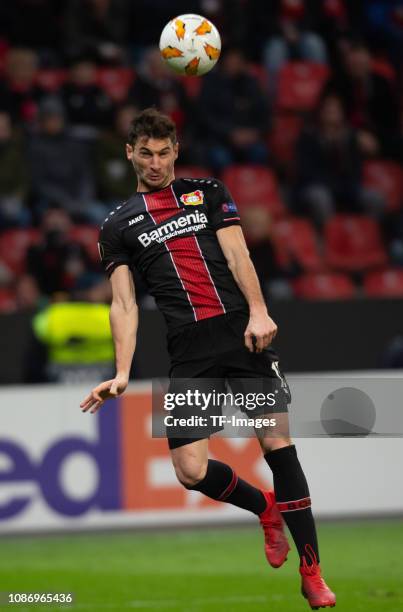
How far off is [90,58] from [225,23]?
1.88m

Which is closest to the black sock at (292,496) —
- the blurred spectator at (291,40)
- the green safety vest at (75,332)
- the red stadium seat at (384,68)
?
the green safety vest at (75,332)

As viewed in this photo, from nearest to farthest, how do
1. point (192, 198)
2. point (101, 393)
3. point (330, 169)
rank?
point (101, 393)
point (192, 198)
point (330, 169)

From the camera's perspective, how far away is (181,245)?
21.2ft

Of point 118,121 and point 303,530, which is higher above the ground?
point 118,121

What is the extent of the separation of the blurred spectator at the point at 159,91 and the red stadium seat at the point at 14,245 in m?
1.99

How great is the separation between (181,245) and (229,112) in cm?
778

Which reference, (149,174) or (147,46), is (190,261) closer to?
(149,174)

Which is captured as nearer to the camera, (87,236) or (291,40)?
(87,236)

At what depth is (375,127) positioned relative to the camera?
1554cm

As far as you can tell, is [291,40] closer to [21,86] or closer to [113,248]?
[21,86]

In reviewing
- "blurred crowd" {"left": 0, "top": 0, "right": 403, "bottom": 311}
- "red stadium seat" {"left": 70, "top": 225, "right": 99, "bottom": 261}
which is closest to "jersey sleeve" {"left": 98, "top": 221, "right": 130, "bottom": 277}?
"blurred crowd" {"left": 0, "top": 0, "right": 403, "bottom": 311}

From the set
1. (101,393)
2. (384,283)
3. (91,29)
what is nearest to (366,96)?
(384,283)

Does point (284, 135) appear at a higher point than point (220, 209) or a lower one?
higher

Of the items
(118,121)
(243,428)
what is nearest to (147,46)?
(118,121)
